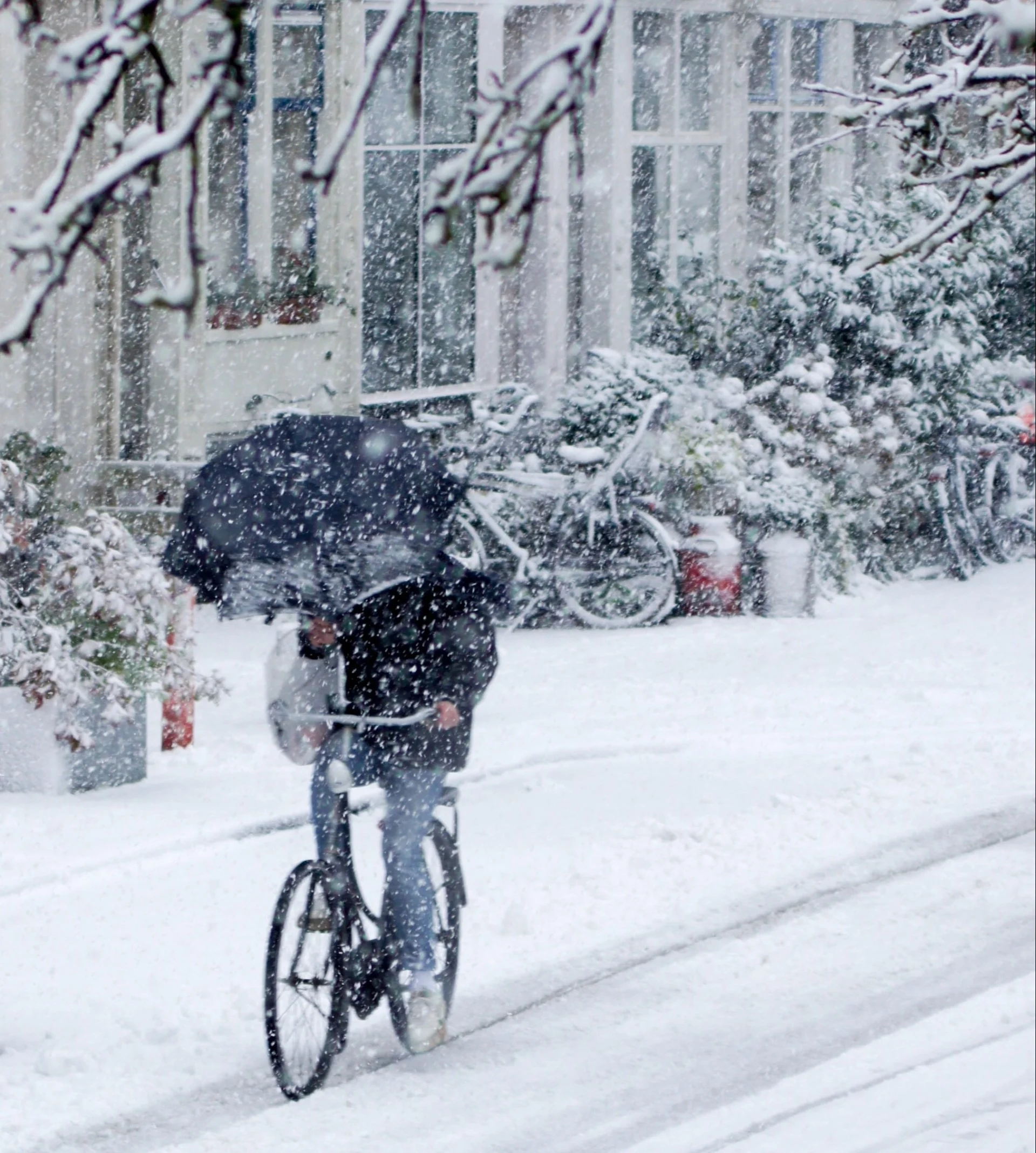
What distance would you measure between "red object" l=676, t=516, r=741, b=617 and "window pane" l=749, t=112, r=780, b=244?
6.12m

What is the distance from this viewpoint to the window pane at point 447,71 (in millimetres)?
15594

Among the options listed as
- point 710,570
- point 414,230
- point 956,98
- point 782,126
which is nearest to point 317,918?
point 956,98

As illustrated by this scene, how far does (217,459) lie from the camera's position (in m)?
5.98

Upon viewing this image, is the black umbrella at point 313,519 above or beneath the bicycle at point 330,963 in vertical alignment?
above

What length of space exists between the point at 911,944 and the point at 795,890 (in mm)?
640

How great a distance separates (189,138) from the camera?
9.10 feet

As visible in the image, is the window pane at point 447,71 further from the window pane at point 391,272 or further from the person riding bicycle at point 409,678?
the person riding bicycle at point 409,678

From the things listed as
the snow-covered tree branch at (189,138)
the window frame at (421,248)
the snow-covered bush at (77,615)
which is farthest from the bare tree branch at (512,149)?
the window frame at (421,248)

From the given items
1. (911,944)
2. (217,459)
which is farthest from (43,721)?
(911,944)

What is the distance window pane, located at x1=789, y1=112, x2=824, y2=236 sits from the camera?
1958 centimetres

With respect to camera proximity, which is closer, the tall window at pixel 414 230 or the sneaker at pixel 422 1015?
the sneaker at pixel 422 1015

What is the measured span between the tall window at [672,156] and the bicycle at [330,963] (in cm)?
1182

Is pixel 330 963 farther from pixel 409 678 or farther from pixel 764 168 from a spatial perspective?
pixel 764 168

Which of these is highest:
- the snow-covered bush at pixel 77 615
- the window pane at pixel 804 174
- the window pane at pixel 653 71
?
the window pane at pixel 653 71
